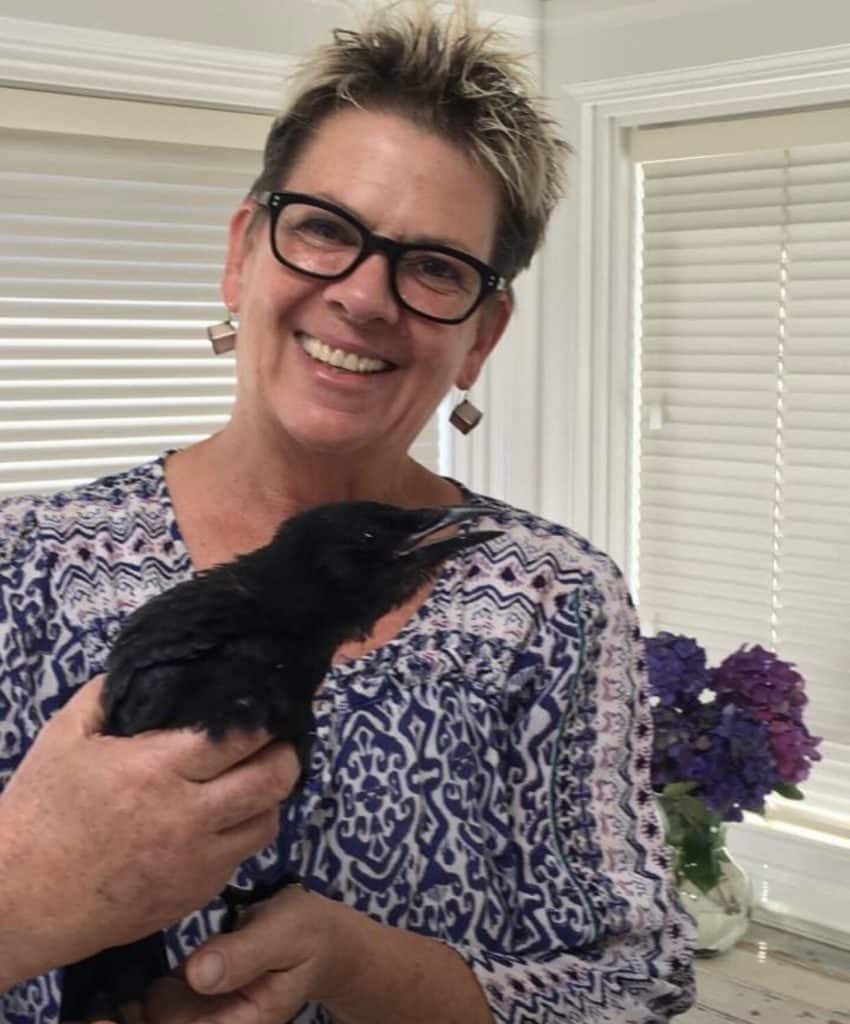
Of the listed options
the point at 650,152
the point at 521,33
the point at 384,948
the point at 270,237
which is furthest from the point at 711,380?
the point at 384,948

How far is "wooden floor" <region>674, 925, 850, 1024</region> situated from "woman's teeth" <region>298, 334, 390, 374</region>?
1.03 m

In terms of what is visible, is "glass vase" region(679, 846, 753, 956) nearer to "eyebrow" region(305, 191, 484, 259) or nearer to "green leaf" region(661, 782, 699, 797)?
"green leaf" region(661, 782, 699, 797)

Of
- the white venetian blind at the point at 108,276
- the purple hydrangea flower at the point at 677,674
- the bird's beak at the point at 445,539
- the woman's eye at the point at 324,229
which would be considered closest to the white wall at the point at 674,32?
the white venetian blind at the point at 108,276

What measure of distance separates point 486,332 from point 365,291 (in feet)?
0.60

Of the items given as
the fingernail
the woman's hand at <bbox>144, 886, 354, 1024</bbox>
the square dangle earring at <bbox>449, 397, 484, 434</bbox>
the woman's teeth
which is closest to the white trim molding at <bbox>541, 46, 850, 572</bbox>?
the square dangle earring at <bbox>449, 397, 484, 434</bbox>

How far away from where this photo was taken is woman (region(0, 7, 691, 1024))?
2.96ft

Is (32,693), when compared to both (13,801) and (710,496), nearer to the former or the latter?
(13,801)

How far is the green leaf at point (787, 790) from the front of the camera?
1661mm

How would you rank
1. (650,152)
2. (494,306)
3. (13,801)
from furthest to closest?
1. (650,152)
2. (494,306)
3. (13,801)

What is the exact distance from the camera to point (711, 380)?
201cm

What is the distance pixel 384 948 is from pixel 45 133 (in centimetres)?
116

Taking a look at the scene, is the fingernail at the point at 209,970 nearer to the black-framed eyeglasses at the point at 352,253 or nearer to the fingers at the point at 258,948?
the fingers at the point at 258,948

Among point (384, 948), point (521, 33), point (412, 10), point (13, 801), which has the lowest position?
point (384, 948)

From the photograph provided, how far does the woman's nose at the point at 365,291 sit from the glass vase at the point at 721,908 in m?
1.13
